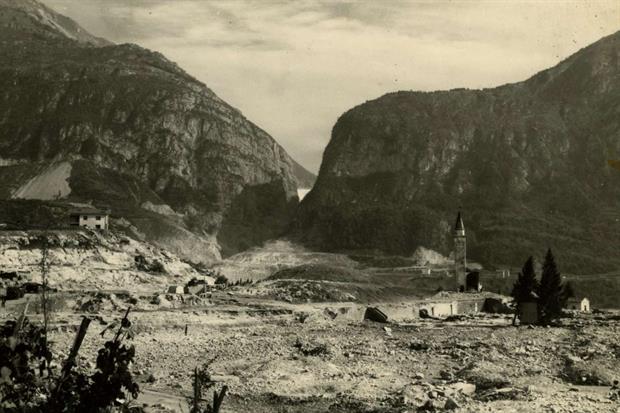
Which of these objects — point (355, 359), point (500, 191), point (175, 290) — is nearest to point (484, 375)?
point (355, 359)

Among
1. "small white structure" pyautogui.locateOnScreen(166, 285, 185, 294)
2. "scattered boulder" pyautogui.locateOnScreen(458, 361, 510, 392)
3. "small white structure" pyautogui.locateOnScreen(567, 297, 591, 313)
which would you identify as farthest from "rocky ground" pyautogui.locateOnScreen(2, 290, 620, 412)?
"small white structure" pyautogui.locateOnScreen(567, 297, 591, 313)

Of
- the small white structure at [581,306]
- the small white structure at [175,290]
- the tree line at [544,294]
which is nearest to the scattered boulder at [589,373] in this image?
the tree line at [544,294]

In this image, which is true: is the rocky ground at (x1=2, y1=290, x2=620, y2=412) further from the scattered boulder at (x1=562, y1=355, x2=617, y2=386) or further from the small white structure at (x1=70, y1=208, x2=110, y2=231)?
the small white structure at (x1=70, y1=208, x2=110, y2=231)

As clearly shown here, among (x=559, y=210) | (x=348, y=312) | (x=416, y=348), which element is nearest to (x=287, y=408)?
(x=416, y=348)

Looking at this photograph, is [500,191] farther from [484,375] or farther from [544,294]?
[484,375]

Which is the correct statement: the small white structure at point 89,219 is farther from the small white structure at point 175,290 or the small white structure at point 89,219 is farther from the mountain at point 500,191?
the mountain at point 500,191

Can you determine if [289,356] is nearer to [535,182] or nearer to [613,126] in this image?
[535,182]
